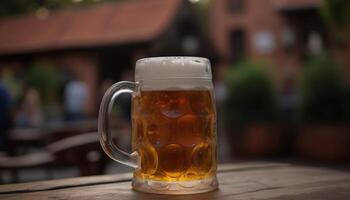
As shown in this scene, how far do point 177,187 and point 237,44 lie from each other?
1802 centimetres

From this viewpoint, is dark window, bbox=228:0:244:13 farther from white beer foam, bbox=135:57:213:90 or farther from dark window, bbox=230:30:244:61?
A: white beer foam, bbox=135:57:213:90

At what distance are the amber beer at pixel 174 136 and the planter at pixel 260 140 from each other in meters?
7.60

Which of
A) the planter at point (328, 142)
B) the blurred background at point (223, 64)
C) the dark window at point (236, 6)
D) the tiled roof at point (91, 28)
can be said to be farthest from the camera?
the dark window at point (236, 6)

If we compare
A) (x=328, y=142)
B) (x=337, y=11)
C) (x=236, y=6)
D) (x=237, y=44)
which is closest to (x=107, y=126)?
(x=337, y=11)

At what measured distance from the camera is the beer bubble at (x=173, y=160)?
1071 millimetres

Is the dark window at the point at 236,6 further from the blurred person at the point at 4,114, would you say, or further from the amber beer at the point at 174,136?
the amber beer at the point at 174,136

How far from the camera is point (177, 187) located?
1.07 m

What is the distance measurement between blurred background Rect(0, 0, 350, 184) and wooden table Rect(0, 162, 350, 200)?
5.02 metres

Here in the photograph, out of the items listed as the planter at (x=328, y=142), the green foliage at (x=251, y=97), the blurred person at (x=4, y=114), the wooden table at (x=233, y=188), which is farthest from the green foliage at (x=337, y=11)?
the wooden table at (x=233, y=188)

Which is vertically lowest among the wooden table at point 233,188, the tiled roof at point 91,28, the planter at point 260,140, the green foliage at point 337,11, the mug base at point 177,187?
the planter at point 260,140

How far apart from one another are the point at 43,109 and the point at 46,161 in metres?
11.9

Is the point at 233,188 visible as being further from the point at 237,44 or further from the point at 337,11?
the point at 237,44

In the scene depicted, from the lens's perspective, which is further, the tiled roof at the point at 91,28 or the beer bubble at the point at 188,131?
the tiled roof at the point at 91,28

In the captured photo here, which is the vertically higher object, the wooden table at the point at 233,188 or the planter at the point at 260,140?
the wooden table at the point at 233,188
